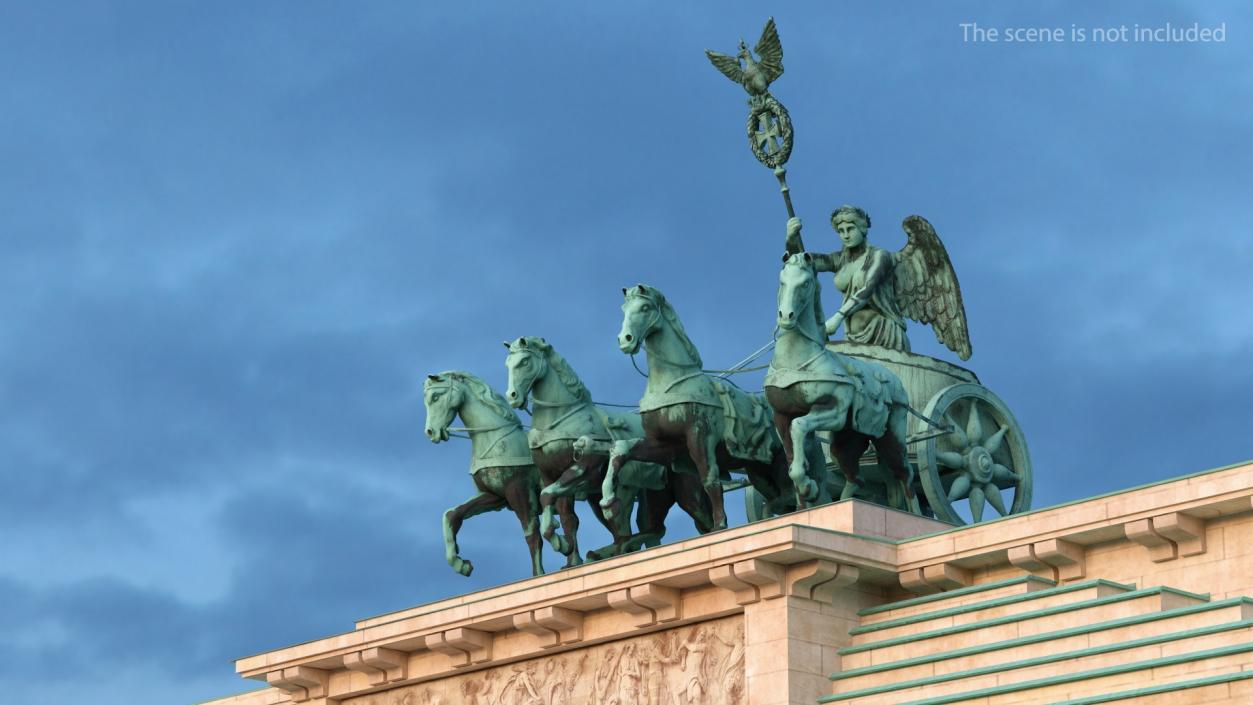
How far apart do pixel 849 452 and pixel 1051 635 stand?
17.3 feet

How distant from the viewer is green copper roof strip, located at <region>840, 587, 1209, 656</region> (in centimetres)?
2247

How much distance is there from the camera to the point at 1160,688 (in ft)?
69.4

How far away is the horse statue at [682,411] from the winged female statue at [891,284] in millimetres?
3016

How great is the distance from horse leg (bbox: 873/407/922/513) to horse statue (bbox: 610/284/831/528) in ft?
2.53

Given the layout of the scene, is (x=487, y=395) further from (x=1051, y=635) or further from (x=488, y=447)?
(x=1051, y=635)

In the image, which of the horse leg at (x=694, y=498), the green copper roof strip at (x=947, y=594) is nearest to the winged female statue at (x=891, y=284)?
the horse leg at (x=694, y=498)

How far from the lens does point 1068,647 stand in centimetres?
2261

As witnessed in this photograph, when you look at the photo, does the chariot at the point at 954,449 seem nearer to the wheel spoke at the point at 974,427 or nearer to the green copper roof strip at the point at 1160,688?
the wheel spoke at the point at 974,427

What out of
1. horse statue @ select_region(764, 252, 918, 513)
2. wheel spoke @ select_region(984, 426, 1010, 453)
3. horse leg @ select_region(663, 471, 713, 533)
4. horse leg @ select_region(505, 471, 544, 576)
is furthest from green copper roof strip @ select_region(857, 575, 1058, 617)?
horse leg @ select_region(505, 471, 544, 576)

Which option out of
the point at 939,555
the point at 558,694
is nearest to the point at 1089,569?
the point at 939,555

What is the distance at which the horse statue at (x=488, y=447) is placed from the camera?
1185 inches

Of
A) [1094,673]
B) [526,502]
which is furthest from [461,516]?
[1094,673]

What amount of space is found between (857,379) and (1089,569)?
3.67 meters

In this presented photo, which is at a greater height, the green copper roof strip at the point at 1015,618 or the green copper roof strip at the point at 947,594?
the green copper roof strip at the point at 947,594
